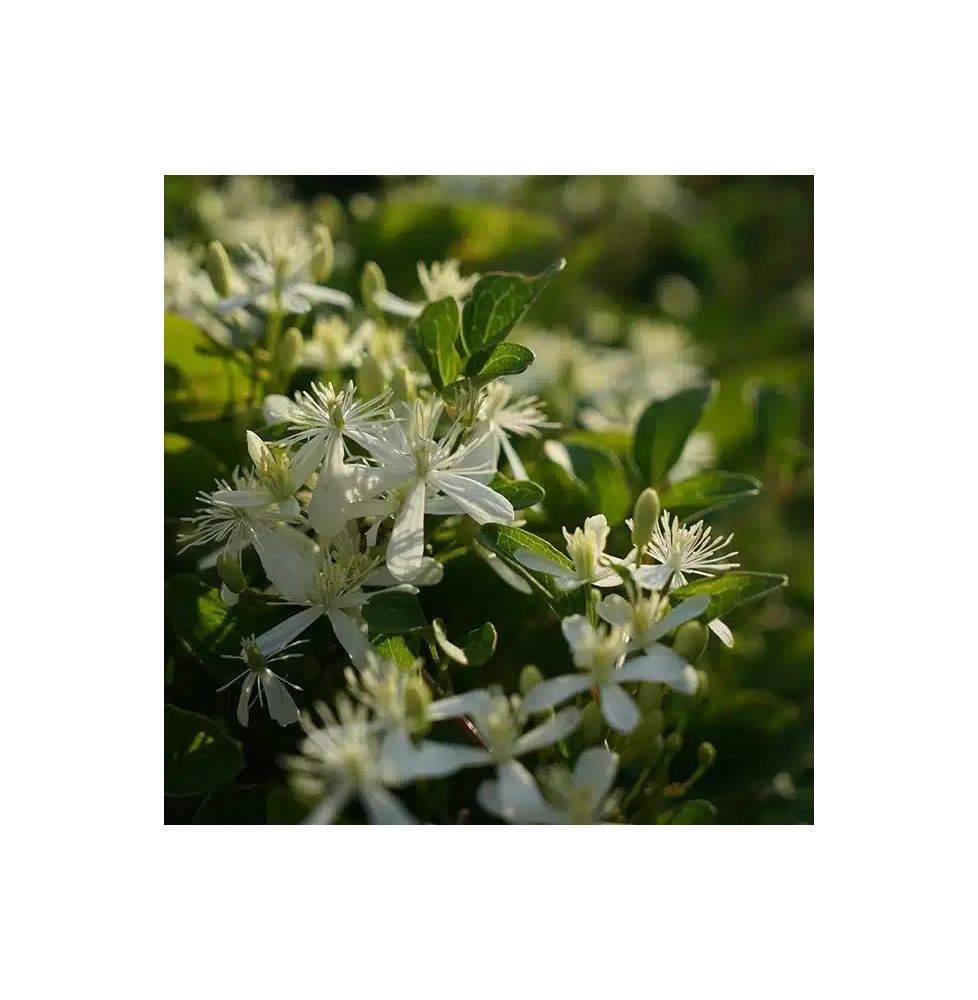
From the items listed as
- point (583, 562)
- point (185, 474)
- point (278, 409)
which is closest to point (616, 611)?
point (583, 562)

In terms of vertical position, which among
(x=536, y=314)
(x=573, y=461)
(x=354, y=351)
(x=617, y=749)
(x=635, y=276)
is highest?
(x=635, y=276)

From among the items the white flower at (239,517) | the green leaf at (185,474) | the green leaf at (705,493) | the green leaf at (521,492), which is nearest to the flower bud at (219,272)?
the green leaf at (185,474)

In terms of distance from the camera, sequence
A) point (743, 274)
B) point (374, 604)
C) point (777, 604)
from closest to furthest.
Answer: point (374, 604) < point (777, 604) < point (743, 274)

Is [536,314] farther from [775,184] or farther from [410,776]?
[410,776]

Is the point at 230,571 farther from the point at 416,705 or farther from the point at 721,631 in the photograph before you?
the point at 721,631

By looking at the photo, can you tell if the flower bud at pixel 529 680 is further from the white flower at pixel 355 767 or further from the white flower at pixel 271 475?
the white flower at pixel 271 475
